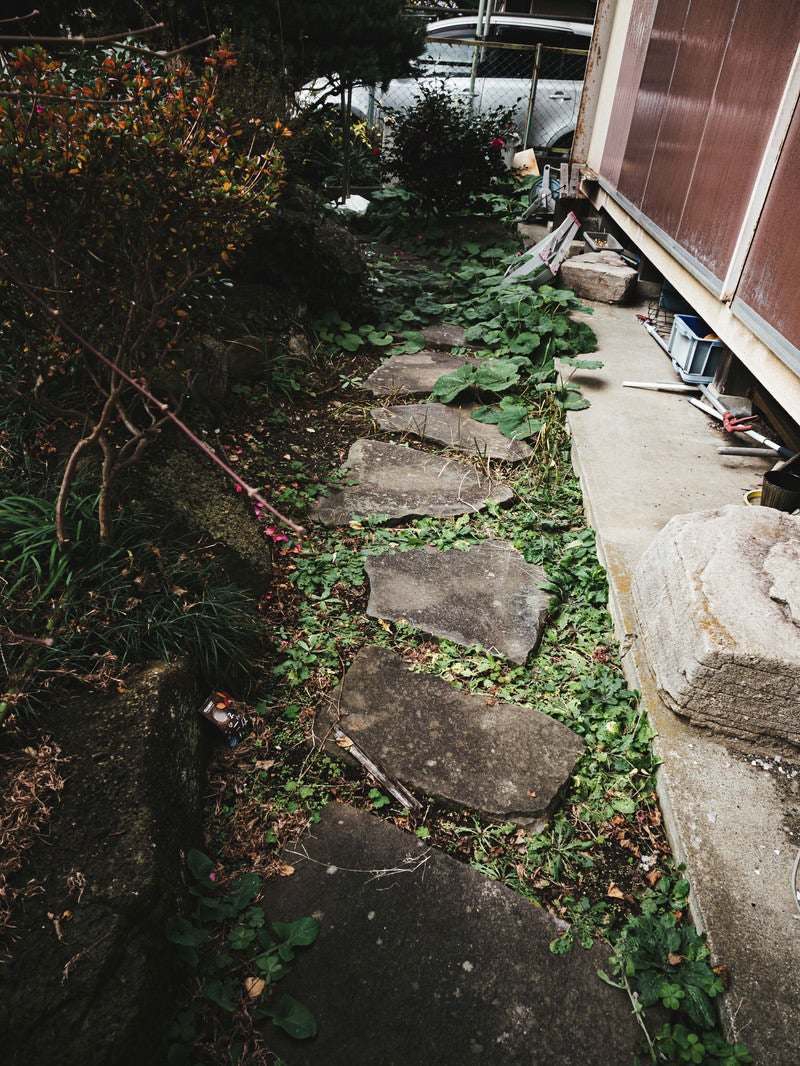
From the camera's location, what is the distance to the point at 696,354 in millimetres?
4246

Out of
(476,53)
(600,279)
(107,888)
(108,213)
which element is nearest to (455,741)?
(107,888)

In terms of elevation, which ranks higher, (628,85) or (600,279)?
(628,85)

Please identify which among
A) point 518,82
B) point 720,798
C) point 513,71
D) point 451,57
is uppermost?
point 451,57

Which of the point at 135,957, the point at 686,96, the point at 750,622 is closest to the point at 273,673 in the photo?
the point at 135,957

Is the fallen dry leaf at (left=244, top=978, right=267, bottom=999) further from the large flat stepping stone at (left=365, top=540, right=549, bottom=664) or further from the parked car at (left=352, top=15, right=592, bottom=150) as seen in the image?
the parked car at (left=352, top=15, right=592, bottom=150)

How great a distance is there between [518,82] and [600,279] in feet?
21.2

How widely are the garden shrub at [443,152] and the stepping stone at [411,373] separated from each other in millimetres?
3592

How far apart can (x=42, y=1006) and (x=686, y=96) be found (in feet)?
20.1

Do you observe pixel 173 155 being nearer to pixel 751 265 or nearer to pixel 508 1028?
pixel 508 1028

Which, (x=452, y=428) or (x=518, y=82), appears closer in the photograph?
(x=452, y=428)

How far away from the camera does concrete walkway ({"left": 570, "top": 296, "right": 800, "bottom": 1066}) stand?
5.09 ft

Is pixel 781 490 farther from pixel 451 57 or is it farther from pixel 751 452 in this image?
pixel 451 57

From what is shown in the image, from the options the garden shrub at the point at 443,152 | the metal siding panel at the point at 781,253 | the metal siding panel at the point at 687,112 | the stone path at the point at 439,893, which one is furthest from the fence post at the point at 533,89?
the stone path at the point at 439,893

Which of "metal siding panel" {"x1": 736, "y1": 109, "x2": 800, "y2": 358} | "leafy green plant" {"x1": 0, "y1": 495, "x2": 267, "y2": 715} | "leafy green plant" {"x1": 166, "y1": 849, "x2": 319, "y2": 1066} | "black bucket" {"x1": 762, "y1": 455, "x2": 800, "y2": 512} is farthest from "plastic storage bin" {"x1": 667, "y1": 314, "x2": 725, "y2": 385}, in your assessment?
"leafy green plant" {"x1": 166, "y1": 849, "x2": 319, "y2": 1066}
